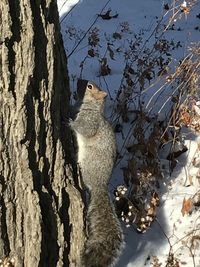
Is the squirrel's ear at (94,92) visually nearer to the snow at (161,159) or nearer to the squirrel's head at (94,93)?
the squirrel's head at (94,93)

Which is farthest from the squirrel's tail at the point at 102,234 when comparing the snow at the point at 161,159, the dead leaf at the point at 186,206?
the dead leaf at the point at 186,206

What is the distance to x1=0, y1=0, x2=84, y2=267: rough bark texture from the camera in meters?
3.08

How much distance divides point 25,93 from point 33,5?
16.7 inches

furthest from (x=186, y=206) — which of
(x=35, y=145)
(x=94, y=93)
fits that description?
(x=35, y=145)

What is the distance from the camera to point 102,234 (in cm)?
389

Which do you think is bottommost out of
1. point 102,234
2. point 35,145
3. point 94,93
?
point 102,234

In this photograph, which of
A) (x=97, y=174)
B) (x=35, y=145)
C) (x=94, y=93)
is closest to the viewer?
(x=35, y=145)

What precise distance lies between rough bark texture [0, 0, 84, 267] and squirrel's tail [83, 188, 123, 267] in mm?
96

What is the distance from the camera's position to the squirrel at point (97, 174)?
151 inches

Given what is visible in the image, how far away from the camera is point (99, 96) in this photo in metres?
4.23

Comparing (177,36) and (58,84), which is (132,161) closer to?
(58,84)

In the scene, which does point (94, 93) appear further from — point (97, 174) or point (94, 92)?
point (97, 174)

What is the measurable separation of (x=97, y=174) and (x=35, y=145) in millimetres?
766

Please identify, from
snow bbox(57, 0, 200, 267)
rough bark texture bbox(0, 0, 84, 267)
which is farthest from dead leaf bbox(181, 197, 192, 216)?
rough bark texture bbox(0, 0, 84, 267)
